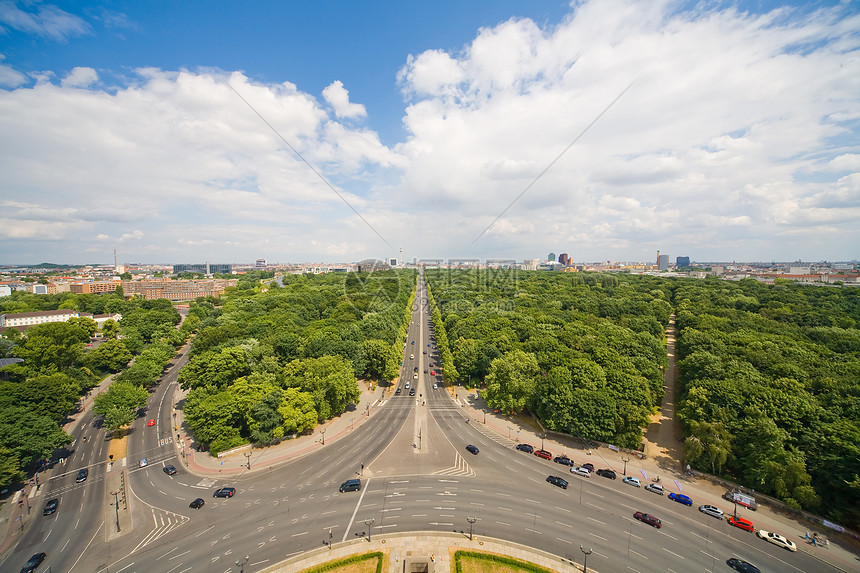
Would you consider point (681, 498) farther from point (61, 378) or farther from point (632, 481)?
point (61, 378)

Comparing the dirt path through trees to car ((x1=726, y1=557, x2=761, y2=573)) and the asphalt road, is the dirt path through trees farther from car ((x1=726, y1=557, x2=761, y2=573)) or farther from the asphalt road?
car ((x1=726, y1=557, x2=761, y2=573))

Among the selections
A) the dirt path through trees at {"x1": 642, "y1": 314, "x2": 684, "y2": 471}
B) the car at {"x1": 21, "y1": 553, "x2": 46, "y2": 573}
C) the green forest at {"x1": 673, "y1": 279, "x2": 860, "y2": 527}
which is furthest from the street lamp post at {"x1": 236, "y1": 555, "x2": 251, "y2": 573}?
the green forest at {"x1": 673, "y1": 279, "x2": 860, "y2": 527}

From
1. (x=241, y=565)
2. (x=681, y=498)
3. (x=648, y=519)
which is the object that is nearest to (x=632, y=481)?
(x=681, y=498)

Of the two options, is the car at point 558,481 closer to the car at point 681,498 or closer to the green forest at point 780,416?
the car at point 681,498

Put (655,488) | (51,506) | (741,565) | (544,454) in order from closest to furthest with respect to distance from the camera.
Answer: (741,565) < (51,506) < (655,488) < (544,454)

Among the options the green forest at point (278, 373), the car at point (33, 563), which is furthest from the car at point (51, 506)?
the green forest at point (278, 373)
